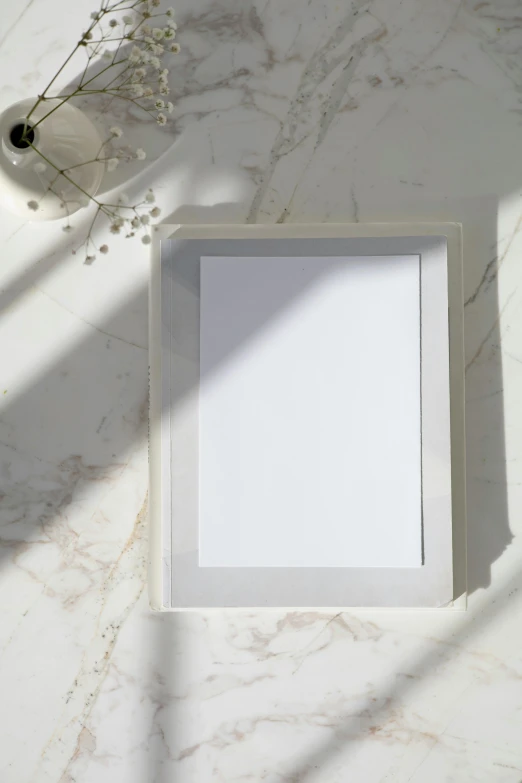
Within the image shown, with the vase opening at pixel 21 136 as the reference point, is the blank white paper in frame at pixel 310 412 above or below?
below

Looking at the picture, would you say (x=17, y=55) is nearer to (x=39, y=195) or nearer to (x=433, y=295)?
(x=39, y=195)

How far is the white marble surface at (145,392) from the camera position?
2.61ft

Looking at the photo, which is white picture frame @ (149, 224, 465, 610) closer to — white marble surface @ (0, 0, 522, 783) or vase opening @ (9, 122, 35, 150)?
white marble surface @ (0, 0, 522, 783)

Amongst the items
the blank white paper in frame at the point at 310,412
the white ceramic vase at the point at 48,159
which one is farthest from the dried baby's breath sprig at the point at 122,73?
the blank white paper in frame at the point at 310,412

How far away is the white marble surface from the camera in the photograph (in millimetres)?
797

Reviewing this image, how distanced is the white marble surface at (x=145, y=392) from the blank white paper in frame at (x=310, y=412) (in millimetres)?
89

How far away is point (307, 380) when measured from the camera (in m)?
0.77

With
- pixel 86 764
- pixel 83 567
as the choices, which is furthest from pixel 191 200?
pixel 86 764

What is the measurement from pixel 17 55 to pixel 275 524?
2.31 ft

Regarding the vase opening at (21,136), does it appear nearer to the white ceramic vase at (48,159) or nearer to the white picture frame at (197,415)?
the white ceramic vase at (48,159)

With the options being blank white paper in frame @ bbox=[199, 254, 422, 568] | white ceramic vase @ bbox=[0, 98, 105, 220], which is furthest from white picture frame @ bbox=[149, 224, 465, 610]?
white ceramic vase @ bbox=[0, 98, 105, 220]

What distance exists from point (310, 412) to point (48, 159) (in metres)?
0.44

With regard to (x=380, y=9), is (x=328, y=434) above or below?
below

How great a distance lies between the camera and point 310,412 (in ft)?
2.53
